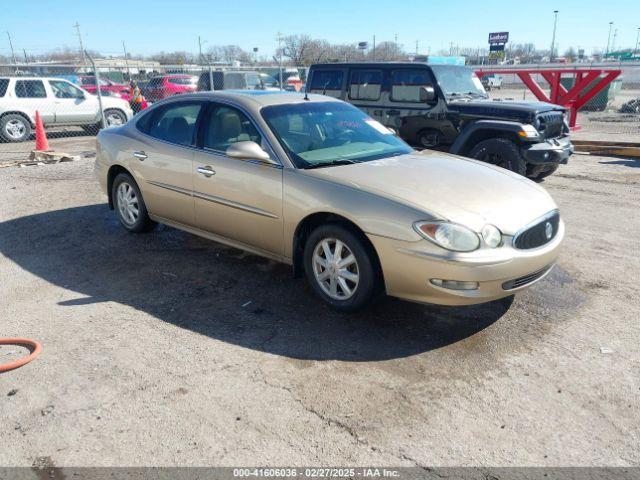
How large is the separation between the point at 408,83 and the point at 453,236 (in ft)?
19.1

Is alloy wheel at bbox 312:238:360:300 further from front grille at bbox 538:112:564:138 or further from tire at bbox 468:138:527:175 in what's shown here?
front grille at bbox 538:112:564:138

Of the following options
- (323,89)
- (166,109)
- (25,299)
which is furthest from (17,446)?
(323,89)

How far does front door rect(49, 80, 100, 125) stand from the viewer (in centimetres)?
1458

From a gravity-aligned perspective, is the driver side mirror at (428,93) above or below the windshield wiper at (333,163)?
above

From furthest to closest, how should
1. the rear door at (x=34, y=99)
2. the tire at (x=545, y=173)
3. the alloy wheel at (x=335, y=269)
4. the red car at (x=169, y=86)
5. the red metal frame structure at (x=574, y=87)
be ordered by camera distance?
the red car at (x=169, y=86), the red metal frame structure at (x=574, y=87), the rear door at (x=34, y=99), the tire at (x=545, y=173), the alloy wheel at (x=335, y=269)

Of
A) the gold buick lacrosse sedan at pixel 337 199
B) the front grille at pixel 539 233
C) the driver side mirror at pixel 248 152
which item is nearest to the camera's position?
the gold buick lacrosse sedan at pixel 337 199

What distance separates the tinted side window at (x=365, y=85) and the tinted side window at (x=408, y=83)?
284 mm

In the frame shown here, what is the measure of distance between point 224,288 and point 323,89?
19.6 ft

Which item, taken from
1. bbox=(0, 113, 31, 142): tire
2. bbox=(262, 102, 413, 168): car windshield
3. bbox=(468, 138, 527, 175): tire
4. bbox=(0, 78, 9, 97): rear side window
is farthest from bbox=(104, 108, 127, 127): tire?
bbox=(262, 102, 413, 168): car windshield

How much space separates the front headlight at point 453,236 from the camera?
11.5ft

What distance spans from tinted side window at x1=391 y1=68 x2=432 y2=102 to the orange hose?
6.79 metres

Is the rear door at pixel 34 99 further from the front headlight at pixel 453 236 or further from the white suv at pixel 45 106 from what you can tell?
the front headlight at pixel 453 236

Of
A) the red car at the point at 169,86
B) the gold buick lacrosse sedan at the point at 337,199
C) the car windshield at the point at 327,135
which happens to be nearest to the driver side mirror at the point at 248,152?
the gold buick lacrosse sedan at the point at 337,199

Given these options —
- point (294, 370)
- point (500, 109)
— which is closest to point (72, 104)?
point (500, 109)
